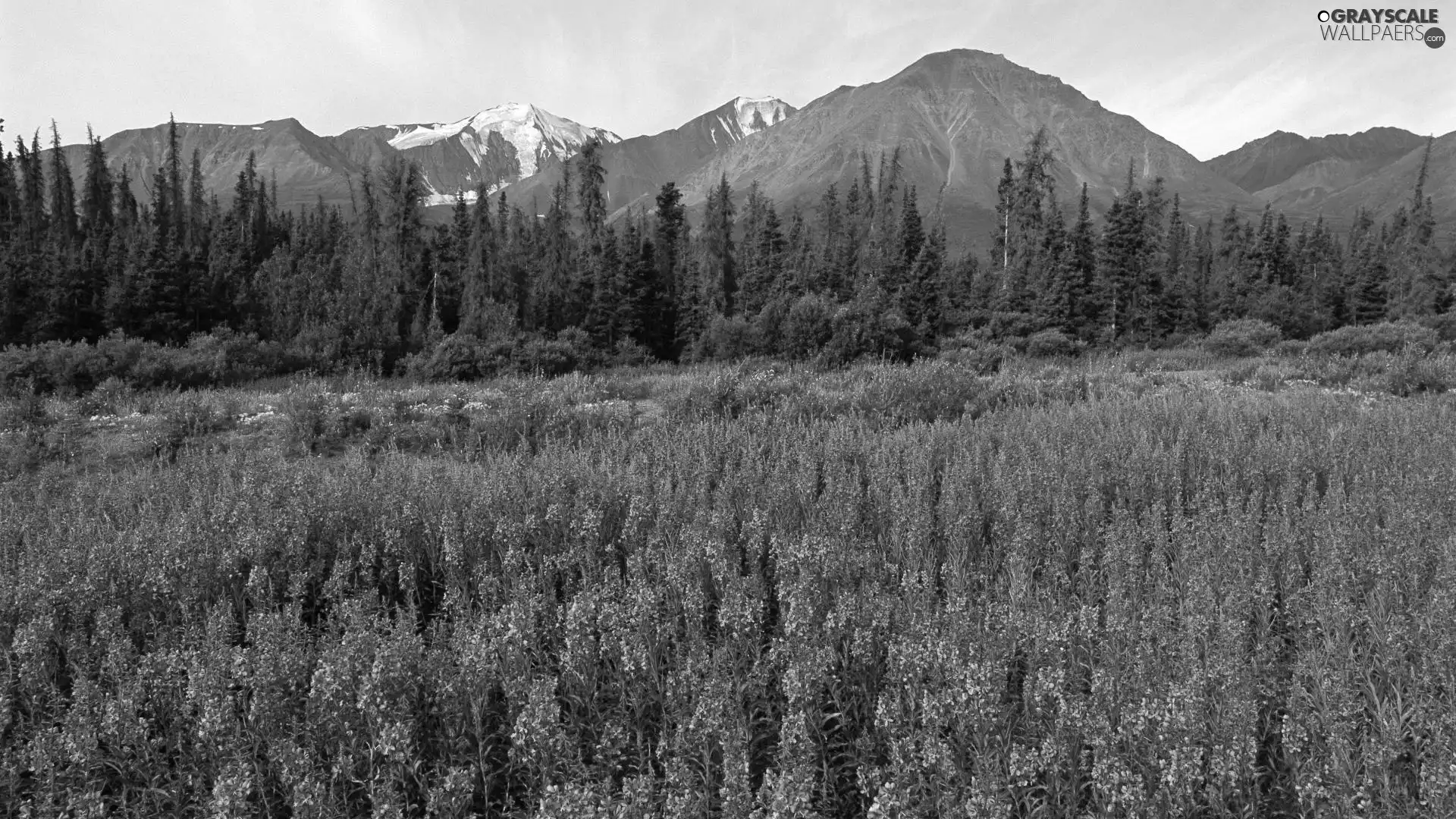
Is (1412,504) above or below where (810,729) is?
above

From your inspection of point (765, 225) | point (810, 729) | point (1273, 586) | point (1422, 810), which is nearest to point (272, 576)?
point (810, 729)

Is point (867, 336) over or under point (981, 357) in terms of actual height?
over

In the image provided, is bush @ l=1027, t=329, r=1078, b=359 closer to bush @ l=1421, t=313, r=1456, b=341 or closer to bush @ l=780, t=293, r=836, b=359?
bush @ l=780, t=293, r=836, b=359

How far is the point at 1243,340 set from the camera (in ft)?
94.2

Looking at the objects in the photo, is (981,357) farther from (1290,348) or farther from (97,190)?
(97,190)

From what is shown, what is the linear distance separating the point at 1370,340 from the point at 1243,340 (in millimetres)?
3827

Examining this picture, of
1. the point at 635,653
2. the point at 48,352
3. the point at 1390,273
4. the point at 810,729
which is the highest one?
the point at 1390,273

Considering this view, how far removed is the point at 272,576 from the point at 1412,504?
7.85 m

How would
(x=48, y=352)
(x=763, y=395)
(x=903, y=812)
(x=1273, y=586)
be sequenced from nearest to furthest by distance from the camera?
(x=903, y=812) → (x=1273, y=586) → (x=763, y=395) → (x=48, y=352)

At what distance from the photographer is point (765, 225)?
47031 mm

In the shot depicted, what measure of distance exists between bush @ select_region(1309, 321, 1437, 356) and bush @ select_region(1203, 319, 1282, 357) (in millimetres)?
1893

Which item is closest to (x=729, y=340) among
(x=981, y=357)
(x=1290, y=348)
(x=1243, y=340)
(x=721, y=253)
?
(x=981, y=357)

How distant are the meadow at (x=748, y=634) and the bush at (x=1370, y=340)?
2222 cm

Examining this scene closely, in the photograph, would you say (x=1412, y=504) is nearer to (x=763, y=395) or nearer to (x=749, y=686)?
(x=749, y=686)
